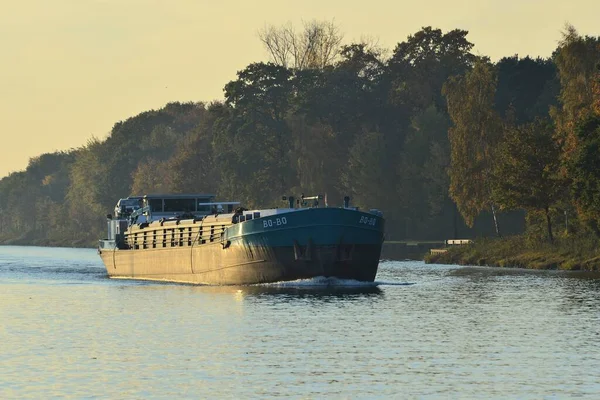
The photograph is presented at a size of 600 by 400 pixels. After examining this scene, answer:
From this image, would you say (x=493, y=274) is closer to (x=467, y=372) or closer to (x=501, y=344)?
(x=501, y=344)

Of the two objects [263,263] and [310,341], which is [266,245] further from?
[310,341]

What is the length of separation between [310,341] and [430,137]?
371ft

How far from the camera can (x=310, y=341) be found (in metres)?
50.2

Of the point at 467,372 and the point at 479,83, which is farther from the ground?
the point at 479,83

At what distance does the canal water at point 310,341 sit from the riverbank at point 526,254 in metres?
13.2

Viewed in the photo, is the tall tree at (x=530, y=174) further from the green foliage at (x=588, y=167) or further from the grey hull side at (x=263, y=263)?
the grey hull side at (x=263, y=263)

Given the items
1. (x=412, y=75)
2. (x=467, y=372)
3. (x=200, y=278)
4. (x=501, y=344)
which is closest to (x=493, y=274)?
(x=200, y=278)

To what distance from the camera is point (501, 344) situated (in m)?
48.4

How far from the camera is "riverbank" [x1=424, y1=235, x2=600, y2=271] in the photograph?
96.7m

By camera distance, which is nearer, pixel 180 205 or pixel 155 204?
pixel 180 205

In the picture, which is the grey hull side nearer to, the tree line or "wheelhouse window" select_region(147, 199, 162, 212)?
"wheelhouse window" select_region(147, 199, 162, 212)

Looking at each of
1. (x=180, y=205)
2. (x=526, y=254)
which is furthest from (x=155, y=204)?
(x=526, y=254)

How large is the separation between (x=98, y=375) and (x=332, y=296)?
1253 inches

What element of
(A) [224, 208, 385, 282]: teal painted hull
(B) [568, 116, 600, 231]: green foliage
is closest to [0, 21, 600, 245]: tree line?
(B) [568, 116, 600, 231]: green foliage
